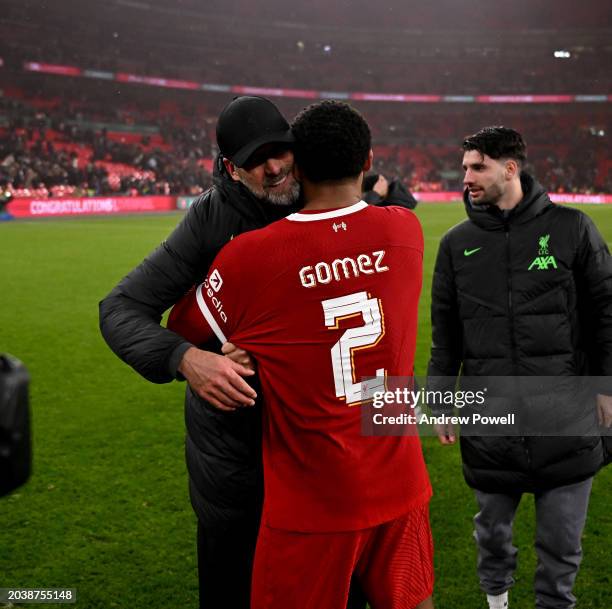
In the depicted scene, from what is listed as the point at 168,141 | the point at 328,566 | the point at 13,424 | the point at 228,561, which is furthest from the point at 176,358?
the point at 168,141

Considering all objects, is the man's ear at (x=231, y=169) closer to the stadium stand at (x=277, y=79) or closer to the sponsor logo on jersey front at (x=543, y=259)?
the sponsor logo on jersey front at (x=543, y=259)

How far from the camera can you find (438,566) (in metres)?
3.73

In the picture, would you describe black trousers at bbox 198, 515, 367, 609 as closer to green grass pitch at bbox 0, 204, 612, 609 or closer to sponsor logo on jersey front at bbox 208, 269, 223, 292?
sponsor logo on jersey front at bbox 208, 269, 223, 292

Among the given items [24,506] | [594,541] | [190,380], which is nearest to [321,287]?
[190,380]

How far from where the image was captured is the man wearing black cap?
6.48 feet

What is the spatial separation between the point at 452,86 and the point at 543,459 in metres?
64.5

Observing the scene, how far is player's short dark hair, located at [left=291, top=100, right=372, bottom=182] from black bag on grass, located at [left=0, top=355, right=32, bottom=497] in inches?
42.3

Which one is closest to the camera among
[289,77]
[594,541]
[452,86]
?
[594,541]

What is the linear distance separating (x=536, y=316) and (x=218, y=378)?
1.53 metres

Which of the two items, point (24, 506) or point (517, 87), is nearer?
point (24, 506)

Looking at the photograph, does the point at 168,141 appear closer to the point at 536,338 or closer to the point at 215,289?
the point at 536,338

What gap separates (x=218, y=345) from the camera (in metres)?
2.15

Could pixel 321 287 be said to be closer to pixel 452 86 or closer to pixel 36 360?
pixel 36 360
